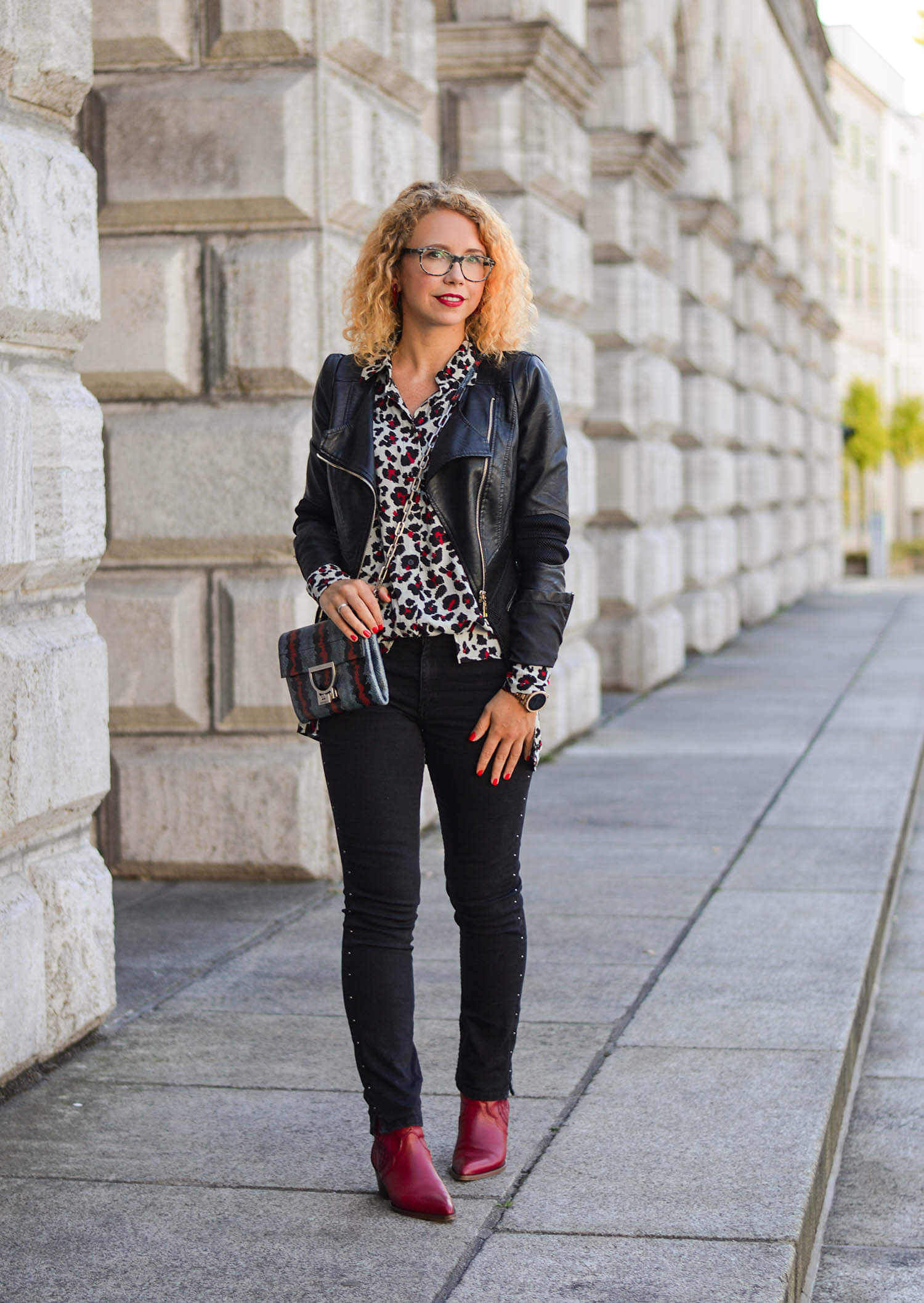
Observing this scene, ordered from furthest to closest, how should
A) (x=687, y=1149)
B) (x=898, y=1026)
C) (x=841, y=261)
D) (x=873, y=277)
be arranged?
(x=873, y=277), (x=841, y=261), (x=898, y=1026), (x=687, y=1149)

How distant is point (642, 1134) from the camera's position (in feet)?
12.8

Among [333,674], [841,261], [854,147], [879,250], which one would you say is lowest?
[333,674]

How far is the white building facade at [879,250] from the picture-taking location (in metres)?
49.8

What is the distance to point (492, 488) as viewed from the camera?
3504mm

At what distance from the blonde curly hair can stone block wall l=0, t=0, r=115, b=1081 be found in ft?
3.07

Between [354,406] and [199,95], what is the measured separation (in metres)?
3.38

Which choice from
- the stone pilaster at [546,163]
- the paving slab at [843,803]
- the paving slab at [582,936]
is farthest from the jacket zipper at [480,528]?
the stone pilaster at [546,163]

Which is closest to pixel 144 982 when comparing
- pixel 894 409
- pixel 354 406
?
pixel 354 406

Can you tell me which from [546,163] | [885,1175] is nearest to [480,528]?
[885,1175]

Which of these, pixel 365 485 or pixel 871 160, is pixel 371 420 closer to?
pixel 365 485

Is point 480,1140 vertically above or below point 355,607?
below

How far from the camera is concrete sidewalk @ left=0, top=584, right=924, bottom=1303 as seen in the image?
10.7 ft

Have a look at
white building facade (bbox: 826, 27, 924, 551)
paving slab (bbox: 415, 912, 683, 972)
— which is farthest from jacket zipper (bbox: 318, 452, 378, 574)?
white building facade (bbox: 826, 27, 924, 551)

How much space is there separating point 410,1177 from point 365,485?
123cm
